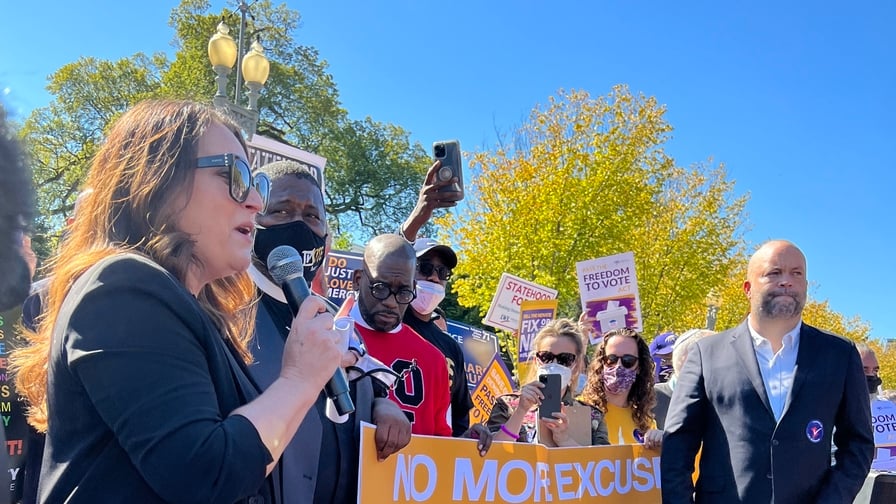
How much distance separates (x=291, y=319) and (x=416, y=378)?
3.21 ft

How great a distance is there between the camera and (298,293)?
5.45 feet

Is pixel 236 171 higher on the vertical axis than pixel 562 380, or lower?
higher

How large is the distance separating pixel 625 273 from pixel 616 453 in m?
5.70

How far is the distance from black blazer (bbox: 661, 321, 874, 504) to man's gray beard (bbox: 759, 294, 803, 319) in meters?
0.13

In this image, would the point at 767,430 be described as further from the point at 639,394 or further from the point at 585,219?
the point at 585,219

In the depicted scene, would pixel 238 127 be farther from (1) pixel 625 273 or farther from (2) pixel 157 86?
(2) pixel 157 86

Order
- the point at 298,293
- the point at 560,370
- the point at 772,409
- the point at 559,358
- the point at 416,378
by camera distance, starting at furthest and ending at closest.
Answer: the point at 559,358, the point at 560,370, the point at 772,409, the point at 416,378, the point at 298,293

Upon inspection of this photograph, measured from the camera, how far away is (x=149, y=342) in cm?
117

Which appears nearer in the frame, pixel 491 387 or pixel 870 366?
pixel 491 387

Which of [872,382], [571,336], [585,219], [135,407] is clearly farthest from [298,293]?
[585,219]

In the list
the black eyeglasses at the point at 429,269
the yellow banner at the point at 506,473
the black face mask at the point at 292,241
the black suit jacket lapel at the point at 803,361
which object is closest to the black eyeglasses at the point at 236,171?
the black face mask at the point at 292,241

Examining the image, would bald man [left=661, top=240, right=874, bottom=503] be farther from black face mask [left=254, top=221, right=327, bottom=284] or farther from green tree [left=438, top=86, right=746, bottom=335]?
green tree [left=438, top=86, right=746, bottom=335]

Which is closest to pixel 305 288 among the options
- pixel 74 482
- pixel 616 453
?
pixel 74 482

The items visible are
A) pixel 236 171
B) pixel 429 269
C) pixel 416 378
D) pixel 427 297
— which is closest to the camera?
pixel 236 171
